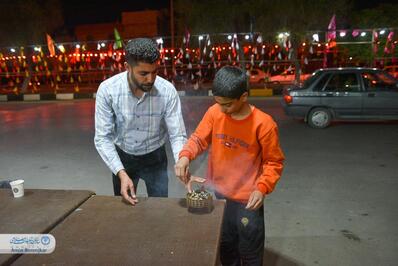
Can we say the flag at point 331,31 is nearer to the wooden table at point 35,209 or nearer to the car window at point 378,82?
the car window at point 378,82

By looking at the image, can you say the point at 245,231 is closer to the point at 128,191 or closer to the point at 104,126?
the point at 128,191

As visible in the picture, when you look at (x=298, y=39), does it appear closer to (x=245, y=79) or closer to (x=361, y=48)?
(x=361, y=48)

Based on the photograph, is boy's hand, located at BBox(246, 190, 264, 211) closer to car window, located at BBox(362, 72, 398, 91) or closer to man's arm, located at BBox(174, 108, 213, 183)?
man's arm, located at BBox(174, 108, 213, 183)

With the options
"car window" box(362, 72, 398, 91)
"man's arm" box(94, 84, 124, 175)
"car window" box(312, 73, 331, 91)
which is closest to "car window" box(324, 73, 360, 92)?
"car window" box(312, 73, 331, 91)

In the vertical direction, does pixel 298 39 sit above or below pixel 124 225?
above

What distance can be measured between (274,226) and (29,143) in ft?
21.5

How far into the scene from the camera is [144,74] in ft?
8.46

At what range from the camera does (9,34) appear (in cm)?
2064

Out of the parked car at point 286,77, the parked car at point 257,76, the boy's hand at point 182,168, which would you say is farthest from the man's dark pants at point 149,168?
the parked car at point 257,76

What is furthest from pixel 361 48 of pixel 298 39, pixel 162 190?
pixel 162 190

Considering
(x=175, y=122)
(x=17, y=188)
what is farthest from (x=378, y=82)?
(x=17, y=188)

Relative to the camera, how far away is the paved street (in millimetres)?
3801

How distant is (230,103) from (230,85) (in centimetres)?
11

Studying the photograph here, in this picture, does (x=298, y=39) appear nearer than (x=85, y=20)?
Yes
